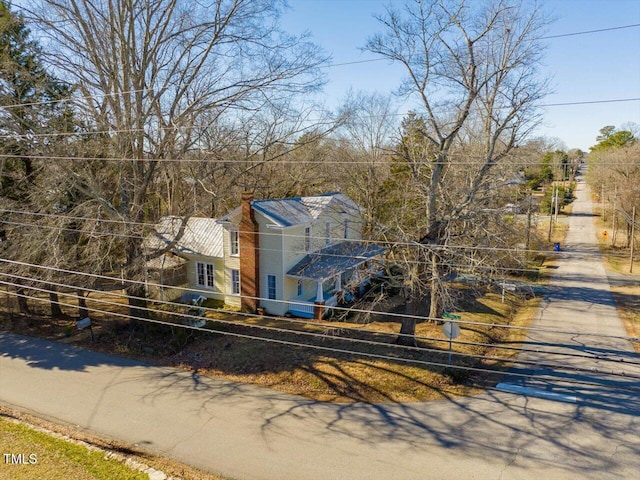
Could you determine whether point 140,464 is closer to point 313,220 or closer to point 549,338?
point 313,220

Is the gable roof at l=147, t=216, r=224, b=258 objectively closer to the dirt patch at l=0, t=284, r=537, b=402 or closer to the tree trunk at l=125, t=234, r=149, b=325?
the dirt patch at l=0, t=284, r=537, b=402

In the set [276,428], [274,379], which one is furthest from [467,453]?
[274,379]

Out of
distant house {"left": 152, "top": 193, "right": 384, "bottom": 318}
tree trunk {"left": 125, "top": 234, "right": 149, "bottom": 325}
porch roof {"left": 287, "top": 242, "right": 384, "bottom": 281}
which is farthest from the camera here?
porch roof {"left": 287, "top": 242, "right": 384, "bottom": 281}

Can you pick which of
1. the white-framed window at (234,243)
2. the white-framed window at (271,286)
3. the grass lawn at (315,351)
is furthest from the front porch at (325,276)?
the white-framed window at (234,243)

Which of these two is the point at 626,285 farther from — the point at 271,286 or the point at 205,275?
the point at 205,275

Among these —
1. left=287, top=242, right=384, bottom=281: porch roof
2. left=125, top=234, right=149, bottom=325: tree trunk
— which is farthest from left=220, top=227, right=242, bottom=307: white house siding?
left=125, top=234, right=149, bottom=325: tree trunk

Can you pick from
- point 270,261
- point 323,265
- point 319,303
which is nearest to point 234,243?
point 270,261

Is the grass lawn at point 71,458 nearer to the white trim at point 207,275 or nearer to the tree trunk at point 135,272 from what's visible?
the tree trunk at point 135,272
